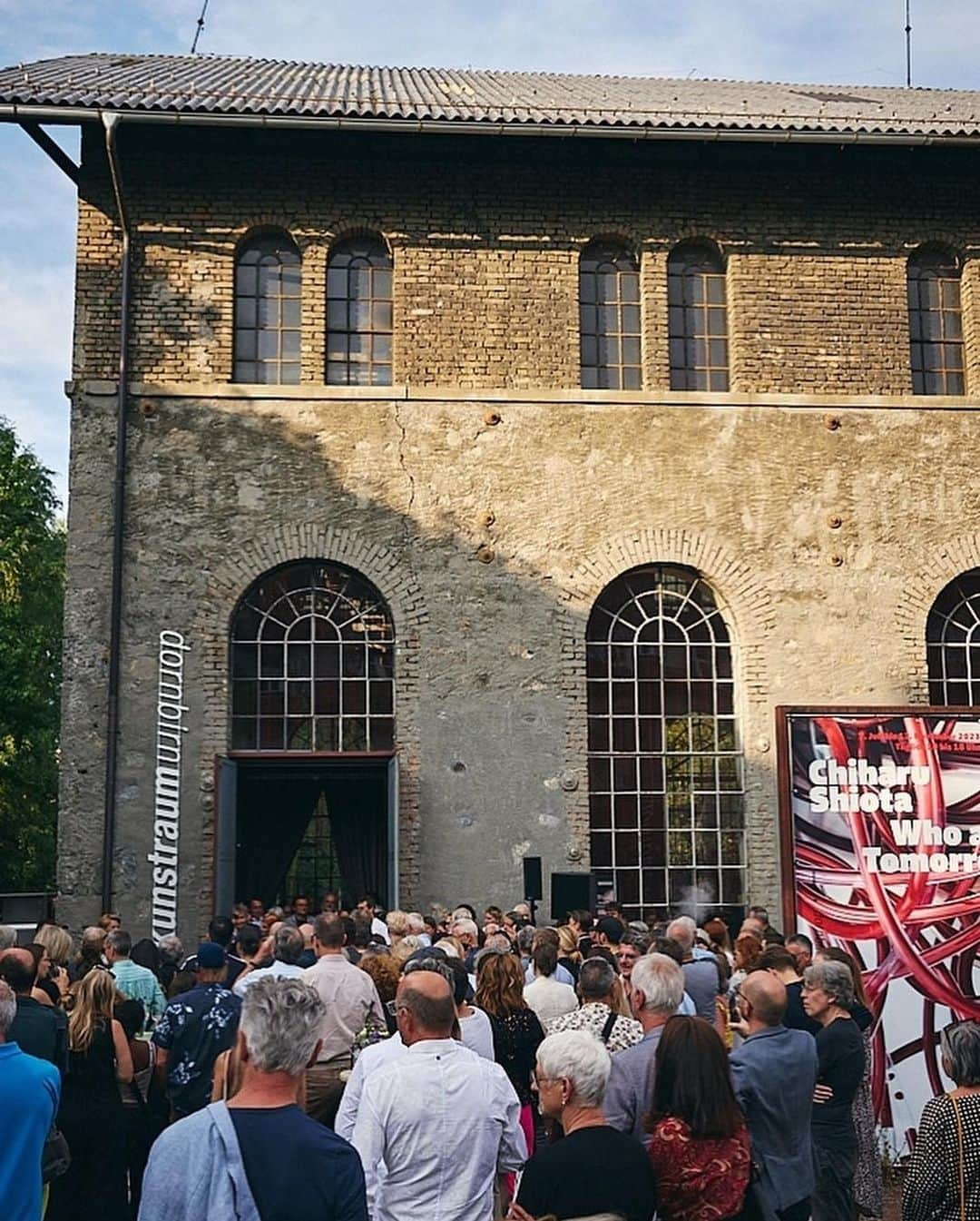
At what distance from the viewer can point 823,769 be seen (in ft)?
48.5

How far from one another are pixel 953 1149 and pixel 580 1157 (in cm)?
177

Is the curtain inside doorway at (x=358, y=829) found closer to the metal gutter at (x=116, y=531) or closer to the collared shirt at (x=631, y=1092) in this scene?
the metal gutter at (x=116, y=531)

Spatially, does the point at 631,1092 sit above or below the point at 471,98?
below

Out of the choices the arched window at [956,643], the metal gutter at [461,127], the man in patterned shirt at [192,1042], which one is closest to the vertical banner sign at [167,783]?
the metal gutter at [461,127]

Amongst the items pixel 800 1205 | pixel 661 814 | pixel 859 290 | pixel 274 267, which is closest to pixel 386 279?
pixel 274 267

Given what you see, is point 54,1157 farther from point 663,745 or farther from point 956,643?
point 956,643

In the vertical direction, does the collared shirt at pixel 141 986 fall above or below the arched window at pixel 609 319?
below

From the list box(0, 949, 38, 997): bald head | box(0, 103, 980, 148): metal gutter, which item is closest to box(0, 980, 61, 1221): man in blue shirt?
box(0, 949, 38, 997): bald head

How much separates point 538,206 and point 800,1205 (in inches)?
546

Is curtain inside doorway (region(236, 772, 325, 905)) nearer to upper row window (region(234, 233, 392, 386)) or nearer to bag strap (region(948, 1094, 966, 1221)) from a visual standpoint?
upper row window (region(234, 233, 392, 386))

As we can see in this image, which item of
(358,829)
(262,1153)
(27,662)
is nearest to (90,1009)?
(262,1153)

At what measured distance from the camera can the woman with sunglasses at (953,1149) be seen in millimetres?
5602

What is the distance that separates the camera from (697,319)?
18.6 meters

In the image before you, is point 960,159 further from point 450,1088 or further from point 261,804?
point 450,1088
